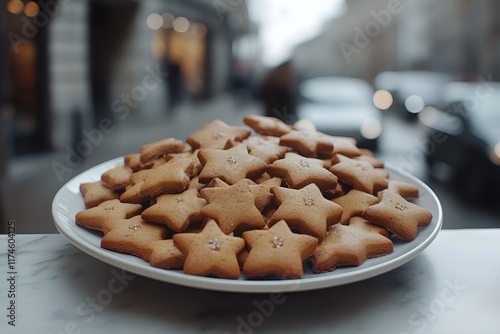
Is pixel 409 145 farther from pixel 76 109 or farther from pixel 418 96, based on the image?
pixel 418 96

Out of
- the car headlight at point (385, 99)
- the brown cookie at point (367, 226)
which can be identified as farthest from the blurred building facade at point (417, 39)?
the brown cookie at point (367, 226)

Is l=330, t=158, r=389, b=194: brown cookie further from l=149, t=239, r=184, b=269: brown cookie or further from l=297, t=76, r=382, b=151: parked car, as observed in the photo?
l=297, t=76, r=382, b=151: parked car

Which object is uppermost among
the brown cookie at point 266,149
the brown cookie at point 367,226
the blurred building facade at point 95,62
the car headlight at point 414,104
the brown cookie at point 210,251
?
the brown cookie at point 266,149

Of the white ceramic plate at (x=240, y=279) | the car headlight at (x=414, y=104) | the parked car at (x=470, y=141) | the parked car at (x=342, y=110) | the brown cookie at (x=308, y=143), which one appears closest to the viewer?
the white ceramic plate at (x=240, y=279)

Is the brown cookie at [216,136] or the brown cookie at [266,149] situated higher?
the brown cookie at [266,149]

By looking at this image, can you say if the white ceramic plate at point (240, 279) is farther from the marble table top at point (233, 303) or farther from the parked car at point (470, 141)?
the parked car at point (470, 141)

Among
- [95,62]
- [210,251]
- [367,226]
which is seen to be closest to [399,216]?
[367,226]

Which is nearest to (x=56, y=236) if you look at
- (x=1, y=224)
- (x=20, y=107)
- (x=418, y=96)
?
(x=1, y=224)
